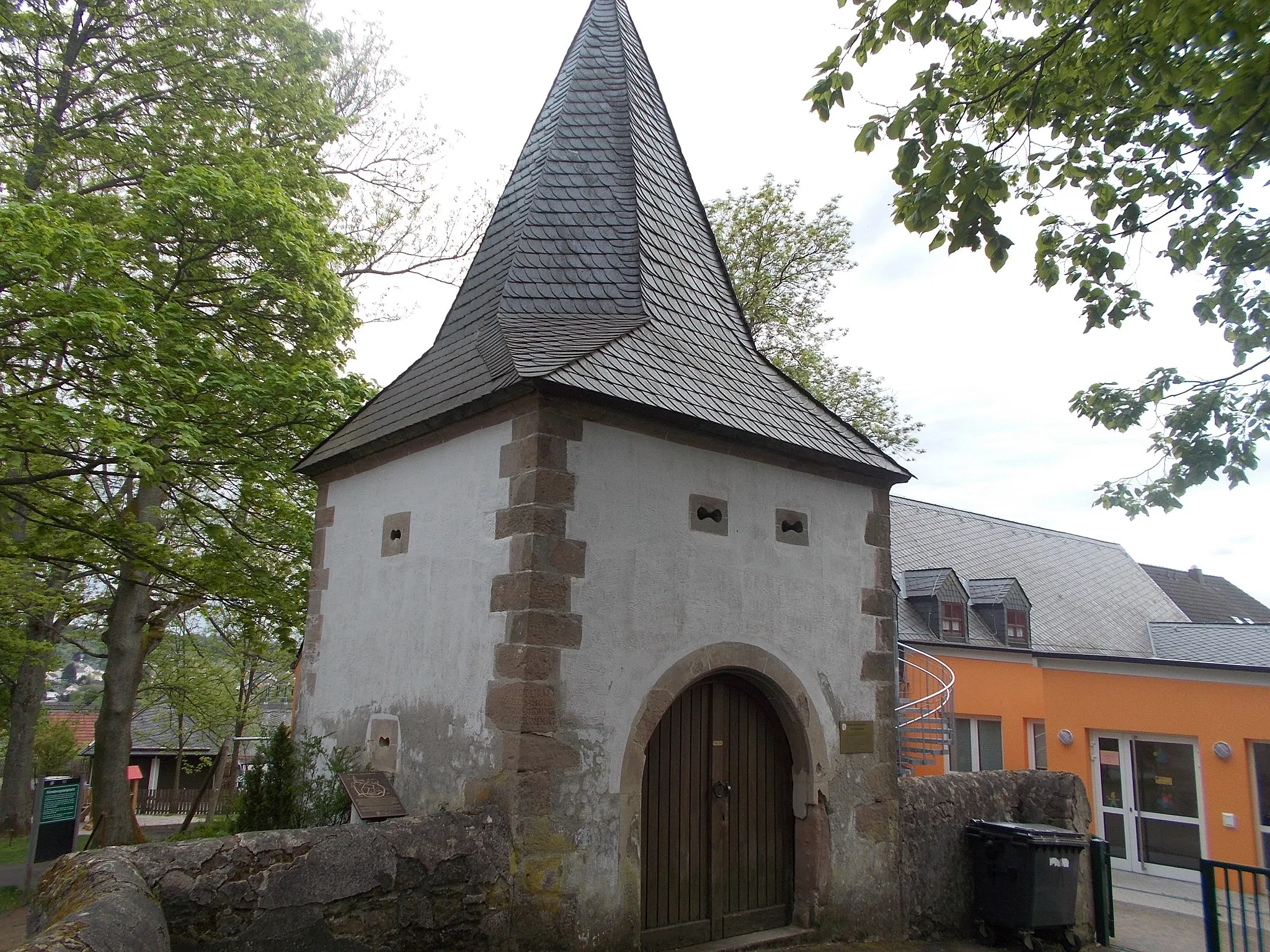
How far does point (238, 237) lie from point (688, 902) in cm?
836

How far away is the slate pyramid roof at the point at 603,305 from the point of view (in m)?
6.67

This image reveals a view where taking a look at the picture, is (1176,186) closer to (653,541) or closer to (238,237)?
(653,541)

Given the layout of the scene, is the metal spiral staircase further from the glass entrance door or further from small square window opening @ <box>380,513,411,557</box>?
small square window opening @ <box>380,513,411,557</box>

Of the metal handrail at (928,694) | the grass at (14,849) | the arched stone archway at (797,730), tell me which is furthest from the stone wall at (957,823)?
the grass at (14,849)

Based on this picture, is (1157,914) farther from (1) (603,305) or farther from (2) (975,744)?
(1) (603,305)

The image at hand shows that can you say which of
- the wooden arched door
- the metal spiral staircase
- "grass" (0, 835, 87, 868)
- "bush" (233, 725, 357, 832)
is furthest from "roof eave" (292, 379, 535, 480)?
"grass" (0, 835, 87, 868)

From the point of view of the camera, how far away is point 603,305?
7.85 meters

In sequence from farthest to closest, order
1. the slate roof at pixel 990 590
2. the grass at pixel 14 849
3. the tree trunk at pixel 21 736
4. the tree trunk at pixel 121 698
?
the slate roof at pixel 990 590
the tree trunk at pixel 21 736
the grass at pixel 14 849
the tree trunk at pixel 121 698

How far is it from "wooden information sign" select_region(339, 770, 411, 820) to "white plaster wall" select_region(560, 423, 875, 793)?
1357 mm

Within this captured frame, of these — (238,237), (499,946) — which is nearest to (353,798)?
(499,946)

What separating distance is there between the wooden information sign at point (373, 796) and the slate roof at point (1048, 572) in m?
14.6

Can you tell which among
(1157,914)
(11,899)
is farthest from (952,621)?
(11,899)

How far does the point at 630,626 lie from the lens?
6.06m

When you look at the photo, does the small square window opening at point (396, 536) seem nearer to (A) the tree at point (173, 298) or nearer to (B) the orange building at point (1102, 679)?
(A) the tree at point (173, 298)
